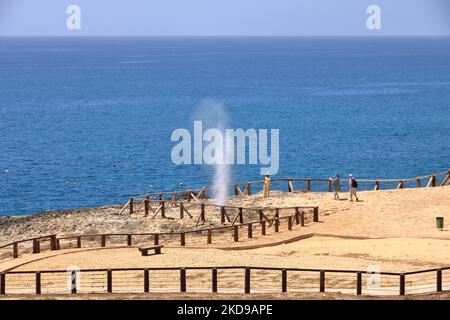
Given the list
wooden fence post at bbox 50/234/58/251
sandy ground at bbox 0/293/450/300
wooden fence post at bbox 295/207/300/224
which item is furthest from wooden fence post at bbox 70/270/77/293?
wooden fence post at bbox 295/207/300/224

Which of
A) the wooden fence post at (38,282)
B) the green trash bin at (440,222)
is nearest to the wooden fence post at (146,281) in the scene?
the wooden fence post at (38,282)

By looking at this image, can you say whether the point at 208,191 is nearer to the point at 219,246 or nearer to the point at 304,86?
the point at 219,246

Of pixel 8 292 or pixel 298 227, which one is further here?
pixel 298 227

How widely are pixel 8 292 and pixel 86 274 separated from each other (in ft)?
10.1

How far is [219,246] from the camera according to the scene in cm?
3891

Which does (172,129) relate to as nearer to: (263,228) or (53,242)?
(263,228)

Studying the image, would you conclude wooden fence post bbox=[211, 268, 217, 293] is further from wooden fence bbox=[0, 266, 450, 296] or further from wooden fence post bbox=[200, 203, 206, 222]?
wooden fence post bbox=[200, 203, 206, 222]

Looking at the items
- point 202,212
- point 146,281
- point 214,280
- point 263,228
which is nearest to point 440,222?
point 263,228

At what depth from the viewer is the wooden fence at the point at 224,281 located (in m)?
28.9

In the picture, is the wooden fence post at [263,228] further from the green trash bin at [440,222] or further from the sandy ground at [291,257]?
the green trash bin at [440,222]

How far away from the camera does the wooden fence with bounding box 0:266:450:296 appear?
28.9 metres

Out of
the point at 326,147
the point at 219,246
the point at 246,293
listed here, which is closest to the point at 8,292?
the point at 246,293

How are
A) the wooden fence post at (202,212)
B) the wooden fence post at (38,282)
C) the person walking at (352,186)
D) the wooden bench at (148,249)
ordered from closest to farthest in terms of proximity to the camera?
the wooden fence post at (38,282) < the wooden bench at (148,249) < the wooden fence post at (202,212) < the person walking at (352,186)

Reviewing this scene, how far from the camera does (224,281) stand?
100ft
